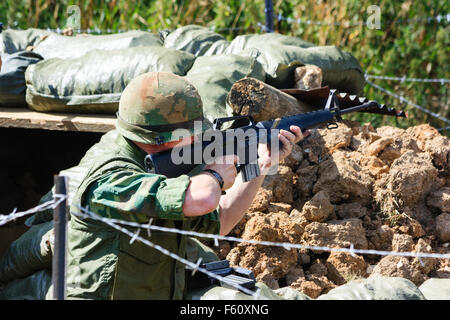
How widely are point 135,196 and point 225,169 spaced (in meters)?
0.45

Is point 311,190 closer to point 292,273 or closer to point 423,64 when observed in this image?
point 292,273

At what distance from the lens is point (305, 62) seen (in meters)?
5.02

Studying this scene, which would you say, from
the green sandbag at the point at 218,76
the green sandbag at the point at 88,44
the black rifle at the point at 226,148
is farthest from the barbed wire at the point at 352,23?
the black rifle at the point at 226,148

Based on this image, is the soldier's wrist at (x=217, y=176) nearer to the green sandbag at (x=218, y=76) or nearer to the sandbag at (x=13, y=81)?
the green sandbag at (x=218, y=76)

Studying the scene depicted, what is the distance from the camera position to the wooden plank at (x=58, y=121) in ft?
Answer: 14.6

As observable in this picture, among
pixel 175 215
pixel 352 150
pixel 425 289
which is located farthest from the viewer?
pixel 352 150

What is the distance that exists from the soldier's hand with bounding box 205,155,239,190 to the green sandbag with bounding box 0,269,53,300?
0.98 metres

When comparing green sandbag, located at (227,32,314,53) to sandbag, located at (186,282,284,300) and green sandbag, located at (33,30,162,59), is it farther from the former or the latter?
sandbag, located at (186,282,284,300)

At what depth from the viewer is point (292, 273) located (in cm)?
383

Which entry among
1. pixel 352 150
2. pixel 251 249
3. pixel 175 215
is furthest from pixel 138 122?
pixel 352 150

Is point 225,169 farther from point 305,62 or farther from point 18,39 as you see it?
point 18,39

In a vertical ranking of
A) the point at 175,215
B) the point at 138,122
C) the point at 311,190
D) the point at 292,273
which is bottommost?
the point at 292,273

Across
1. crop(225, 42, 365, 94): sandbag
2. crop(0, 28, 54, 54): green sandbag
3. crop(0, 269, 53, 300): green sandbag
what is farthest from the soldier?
crop(0, 28, 54, 54): green sandbag
